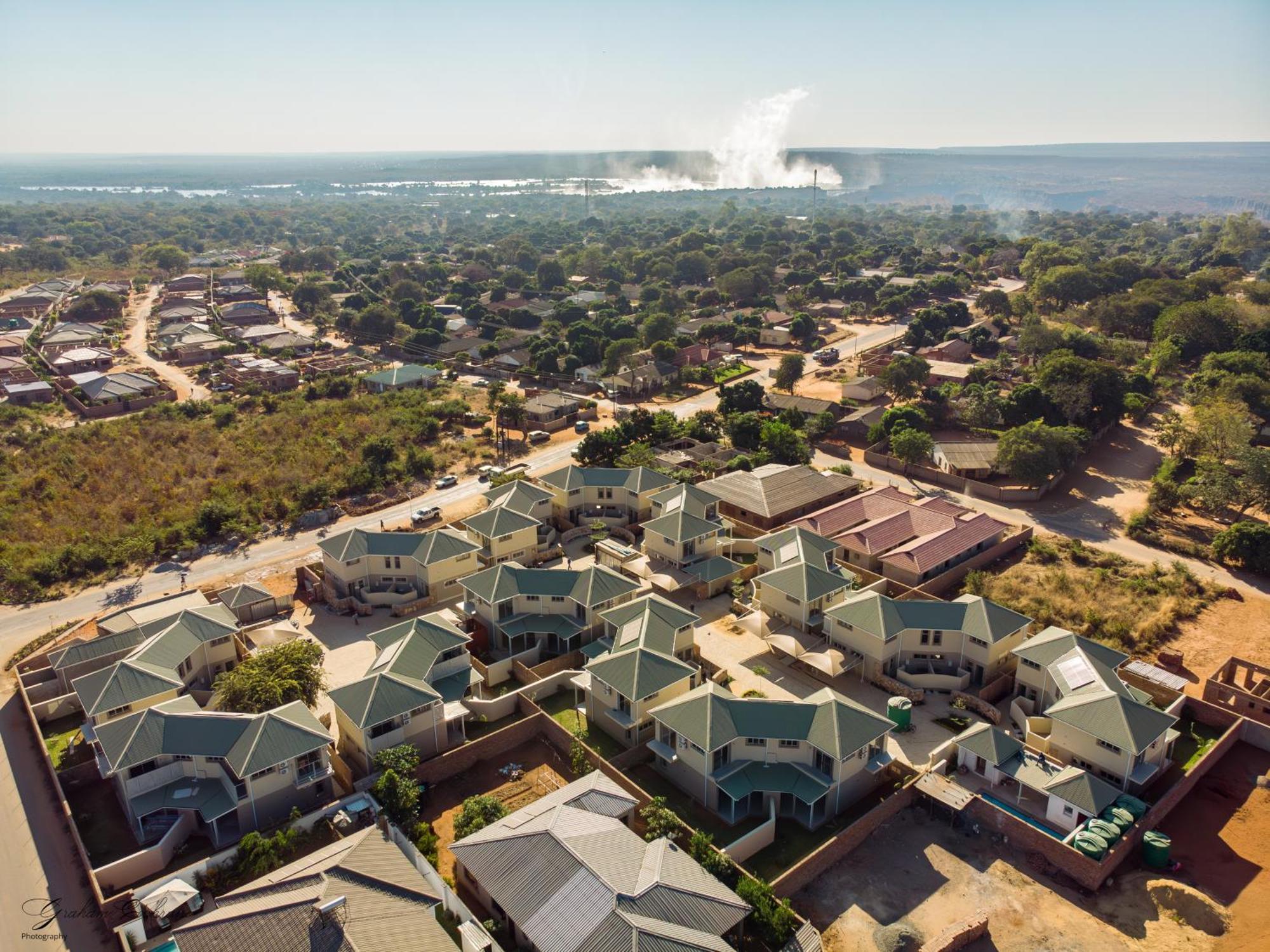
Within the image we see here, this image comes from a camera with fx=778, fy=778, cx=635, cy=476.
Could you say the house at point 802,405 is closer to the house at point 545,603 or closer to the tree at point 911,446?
the tree at point 911,446

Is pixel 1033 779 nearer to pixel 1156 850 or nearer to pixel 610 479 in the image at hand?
pixel 1156 850

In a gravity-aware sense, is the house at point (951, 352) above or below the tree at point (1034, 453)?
below

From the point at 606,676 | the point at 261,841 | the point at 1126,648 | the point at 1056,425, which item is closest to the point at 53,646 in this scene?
the point at 261,841

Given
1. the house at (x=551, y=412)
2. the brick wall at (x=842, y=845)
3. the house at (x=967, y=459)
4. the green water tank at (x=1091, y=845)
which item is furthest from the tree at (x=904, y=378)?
the green water tank at (x=1091, y=845)

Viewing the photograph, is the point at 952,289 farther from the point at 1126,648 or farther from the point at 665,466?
the point at 1126,648

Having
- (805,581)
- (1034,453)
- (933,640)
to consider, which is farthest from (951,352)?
(933,640)

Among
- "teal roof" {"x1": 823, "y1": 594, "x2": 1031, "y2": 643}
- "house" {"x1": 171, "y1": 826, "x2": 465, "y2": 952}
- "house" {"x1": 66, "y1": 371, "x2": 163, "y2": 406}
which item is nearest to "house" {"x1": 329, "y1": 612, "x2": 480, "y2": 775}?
"house" {"x1": 171, "y1": 826, "x2": 465, "y2": 952}
